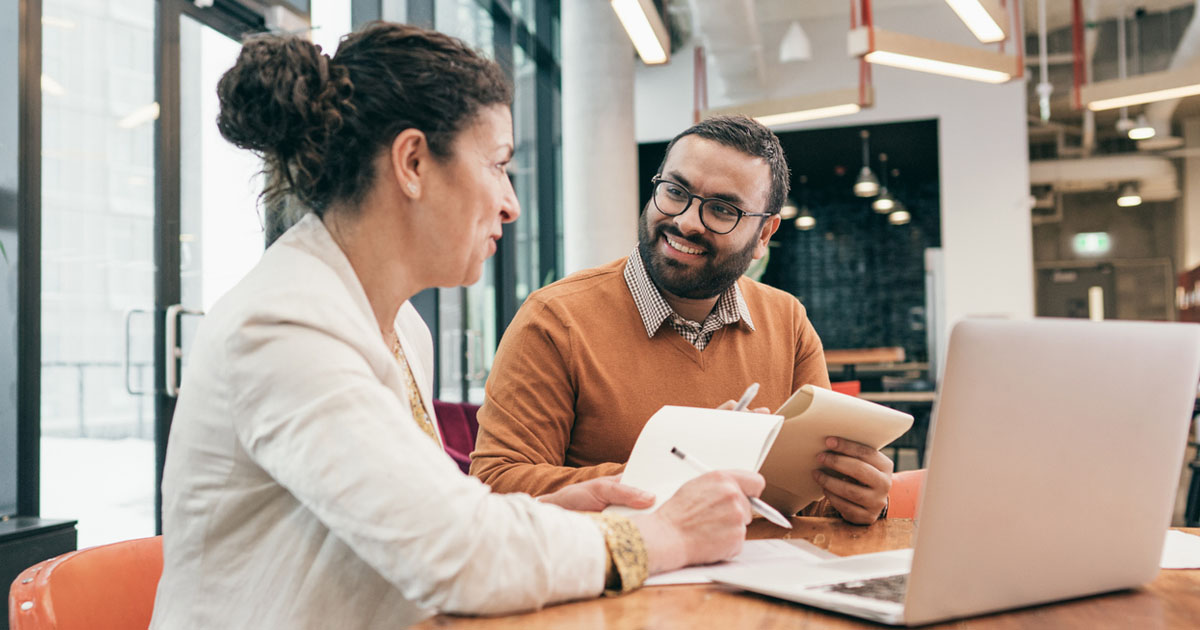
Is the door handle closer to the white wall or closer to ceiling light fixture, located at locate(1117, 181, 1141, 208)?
the white wall

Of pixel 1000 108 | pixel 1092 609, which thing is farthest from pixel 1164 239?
pixel 1092 609

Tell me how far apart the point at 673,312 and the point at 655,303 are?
1.6 inches

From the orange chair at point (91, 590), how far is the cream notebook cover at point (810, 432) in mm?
882

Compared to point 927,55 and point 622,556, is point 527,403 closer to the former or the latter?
point 622,556

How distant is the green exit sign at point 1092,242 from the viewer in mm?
10594

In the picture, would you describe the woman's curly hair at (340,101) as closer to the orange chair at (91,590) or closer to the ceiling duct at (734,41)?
the orange chair at (91,590)

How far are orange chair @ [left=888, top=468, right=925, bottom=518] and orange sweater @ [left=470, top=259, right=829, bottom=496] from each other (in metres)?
0.32

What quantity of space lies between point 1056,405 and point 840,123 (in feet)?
28.5

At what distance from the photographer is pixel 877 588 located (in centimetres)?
97

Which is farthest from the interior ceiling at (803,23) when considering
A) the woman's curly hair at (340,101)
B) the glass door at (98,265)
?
the woman's curly hair at (340,101)

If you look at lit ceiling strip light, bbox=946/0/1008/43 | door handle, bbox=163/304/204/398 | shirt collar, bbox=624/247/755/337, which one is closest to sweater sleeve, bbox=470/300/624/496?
shirt collar, bbox=624/247/755/337

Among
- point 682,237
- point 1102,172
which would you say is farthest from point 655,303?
point 1102,172

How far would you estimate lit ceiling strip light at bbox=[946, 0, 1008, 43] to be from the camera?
4082 millimetres

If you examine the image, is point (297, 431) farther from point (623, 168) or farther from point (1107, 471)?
point (623, 168)
